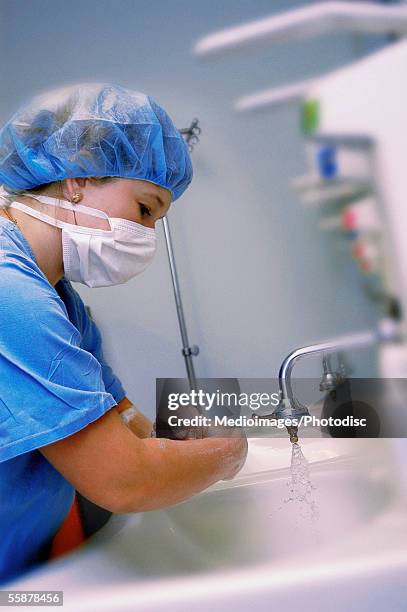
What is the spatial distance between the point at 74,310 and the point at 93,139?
0.75 feet

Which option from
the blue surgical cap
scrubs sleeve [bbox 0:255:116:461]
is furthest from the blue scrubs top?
the blue surgical cap

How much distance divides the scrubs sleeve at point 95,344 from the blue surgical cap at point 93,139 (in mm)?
174

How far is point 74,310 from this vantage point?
73 cm

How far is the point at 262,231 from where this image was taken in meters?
0.64

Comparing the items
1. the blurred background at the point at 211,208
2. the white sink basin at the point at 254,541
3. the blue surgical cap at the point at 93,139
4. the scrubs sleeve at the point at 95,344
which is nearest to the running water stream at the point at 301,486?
the white sink basin at the point at 254,541

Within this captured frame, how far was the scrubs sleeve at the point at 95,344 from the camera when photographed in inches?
28.1

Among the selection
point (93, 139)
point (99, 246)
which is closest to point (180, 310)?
point (99, 246)

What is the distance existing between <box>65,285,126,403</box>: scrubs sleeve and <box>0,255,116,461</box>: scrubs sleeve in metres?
0.17

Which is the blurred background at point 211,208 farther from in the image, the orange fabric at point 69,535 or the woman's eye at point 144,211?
the orange fabric at point 69,535

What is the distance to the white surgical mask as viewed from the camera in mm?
642

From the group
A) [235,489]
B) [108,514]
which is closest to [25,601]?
[108,514]

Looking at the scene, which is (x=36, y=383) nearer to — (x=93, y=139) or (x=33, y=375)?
(x=33, y=375)

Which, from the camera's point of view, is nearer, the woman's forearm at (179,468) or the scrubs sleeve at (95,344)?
the woman's forearm at (179,468)

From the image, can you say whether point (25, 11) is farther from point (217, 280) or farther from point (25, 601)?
point (25, 601)
